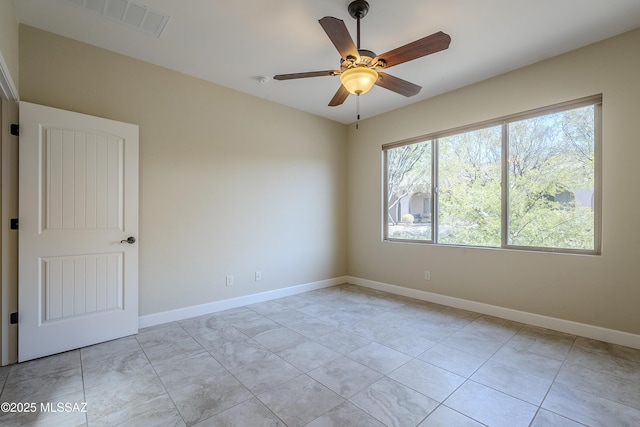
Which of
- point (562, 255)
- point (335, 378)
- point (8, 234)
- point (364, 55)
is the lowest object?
point (335, 378)

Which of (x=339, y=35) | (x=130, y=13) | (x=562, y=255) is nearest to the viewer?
(x=339, y=35)

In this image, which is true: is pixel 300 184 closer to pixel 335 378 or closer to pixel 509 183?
pixel 509 183

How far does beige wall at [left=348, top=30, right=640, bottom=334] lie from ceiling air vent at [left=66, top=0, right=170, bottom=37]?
3.32 metres

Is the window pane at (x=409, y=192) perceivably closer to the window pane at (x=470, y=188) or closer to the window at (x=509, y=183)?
the window at (x=509, y=183)

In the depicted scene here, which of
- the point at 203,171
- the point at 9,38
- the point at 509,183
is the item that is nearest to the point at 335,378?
the point at 203,171

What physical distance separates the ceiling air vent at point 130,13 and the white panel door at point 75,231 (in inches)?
35.6

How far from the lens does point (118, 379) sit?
213cm

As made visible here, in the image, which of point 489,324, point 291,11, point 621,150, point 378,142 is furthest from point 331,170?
point 621,150

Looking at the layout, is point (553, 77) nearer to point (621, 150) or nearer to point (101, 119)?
point (621, 150)

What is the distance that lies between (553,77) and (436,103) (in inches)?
51.1

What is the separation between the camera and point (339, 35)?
74.0 inches

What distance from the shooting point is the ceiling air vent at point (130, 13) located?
2262 millimetres

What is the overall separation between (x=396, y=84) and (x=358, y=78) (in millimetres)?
515

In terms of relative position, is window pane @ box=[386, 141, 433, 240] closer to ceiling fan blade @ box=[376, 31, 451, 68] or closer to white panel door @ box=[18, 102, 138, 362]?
ceiling fan blade @ box=[376, 31, 451, 68]
